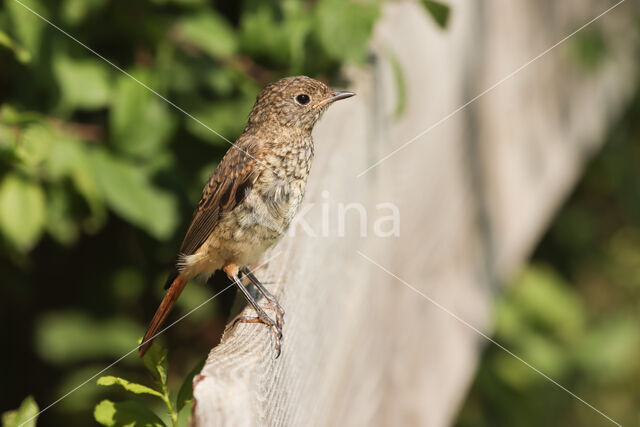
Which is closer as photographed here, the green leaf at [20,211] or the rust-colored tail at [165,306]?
the green leaf at [20,211]

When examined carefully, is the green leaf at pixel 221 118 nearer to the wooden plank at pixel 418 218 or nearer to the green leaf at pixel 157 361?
the wooden plank at pixel 418 218

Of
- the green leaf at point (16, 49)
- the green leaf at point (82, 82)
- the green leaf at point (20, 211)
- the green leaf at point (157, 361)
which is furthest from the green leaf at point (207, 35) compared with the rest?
the green leaf at point (157, 361)

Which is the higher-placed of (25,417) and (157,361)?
(157,361)

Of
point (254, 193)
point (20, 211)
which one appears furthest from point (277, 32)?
point (20, 211)

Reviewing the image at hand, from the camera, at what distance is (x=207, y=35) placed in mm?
2752

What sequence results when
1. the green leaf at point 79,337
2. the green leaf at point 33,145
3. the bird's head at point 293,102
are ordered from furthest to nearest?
the green leaf at point 79,337
the bird's head at point 293,102
the green leaf at point 33,145

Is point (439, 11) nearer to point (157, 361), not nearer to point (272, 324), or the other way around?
point (272, 324)

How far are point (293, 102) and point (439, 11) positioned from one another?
0.66 metres

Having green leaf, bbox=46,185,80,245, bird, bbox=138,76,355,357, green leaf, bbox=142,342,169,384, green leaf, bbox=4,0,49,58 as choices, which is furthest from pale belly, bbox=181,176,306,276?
green leaf, bbox=142,342,169,384

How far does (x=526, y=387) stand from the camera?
15.7 ft

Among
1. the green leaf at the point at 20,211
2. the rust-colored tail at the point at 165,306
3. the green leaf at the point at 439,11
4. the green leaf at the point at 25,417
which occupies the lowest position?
the rust-colored tail at the point at 165,306

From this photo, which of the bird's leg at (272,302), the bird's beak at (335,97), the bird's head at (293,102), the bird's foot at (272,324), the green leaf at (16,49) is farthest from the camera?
the bird's head at (293,102)

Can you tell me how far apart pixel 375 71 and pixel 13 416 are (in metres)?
1.47

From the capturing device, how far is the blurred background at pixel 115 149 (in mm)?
2367
